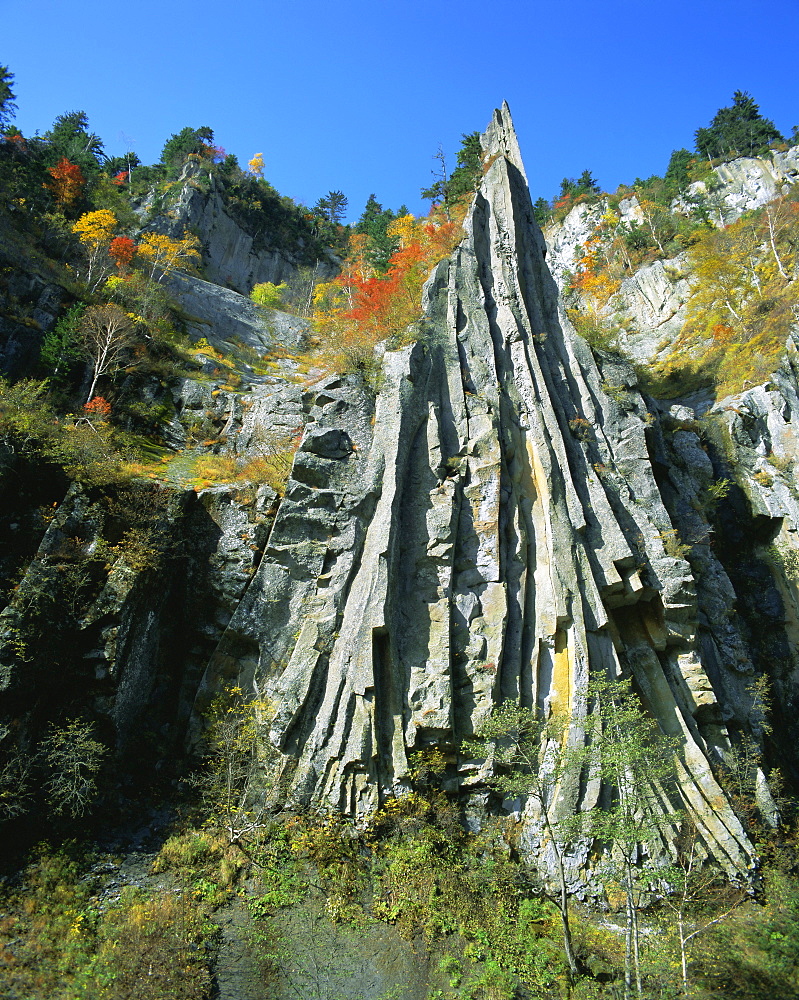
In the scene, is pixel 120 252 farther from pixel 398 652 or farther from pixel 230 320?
pixel 398 652

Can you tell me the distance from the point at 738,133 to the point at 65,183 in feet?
173

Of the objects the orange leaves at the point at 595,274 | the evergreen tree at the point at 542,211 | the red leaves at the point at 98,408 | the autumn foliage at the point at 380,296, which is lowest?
the red leaves at the point at 98,408

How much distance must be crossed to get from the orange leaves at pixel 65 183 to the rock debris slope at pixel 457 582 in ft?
66.6

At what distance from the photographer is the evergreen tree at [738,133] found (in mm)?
50719

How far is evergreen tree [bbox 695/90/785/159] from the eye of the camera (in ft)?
166

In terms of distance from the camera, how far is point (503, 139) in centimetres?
2978

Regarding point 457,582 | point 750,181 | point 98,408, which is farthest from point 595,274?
point 98,408

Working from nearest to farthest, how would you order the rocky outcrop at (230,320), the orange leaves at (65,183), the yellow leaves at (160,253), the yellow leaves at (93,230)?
the yellow leaves at (93,230)
the orange leaves at (65,183)
the rocky outcrop at (230,320)
the yellow leaves at (160,253)

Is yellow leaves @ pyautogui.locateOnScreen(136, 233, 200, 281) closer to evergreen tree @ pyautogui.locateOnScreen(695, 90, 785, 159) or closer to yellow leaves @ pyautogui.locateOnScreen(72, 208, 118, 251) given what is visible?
yellow leaves @ pyautogui.locateOnScreen(72, 208, 118, 251)

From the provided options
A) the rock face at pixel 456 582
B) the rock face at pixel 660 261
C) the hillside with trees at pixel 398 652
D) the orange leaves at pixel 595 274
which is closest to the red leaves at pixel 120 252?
the hillside with trees at pixel 398 652

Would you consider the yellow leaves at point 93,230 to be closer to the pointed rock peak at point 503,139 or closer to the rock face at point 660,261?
the pointed rock peak at point 503,139

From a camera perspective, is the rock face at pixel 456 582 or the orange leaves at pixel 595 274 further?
the orange leaves at pixel 595 274

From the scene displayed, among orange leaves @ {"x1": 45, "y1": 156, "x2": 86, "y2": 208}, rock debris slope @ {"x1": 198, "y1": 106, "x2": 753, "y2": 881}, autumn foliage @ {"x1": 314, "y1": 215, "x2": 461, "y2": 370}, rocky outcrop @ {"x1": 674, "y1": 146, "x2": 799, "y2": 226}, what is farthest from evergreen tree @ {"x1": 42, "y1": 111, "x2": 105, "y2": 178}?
rocky outcrop @ {"x1": 674, "y1": 146, "x2": 799, "y2": 226}

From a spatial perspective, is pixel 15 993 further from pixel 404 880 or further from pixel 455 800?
pixel 455 800
